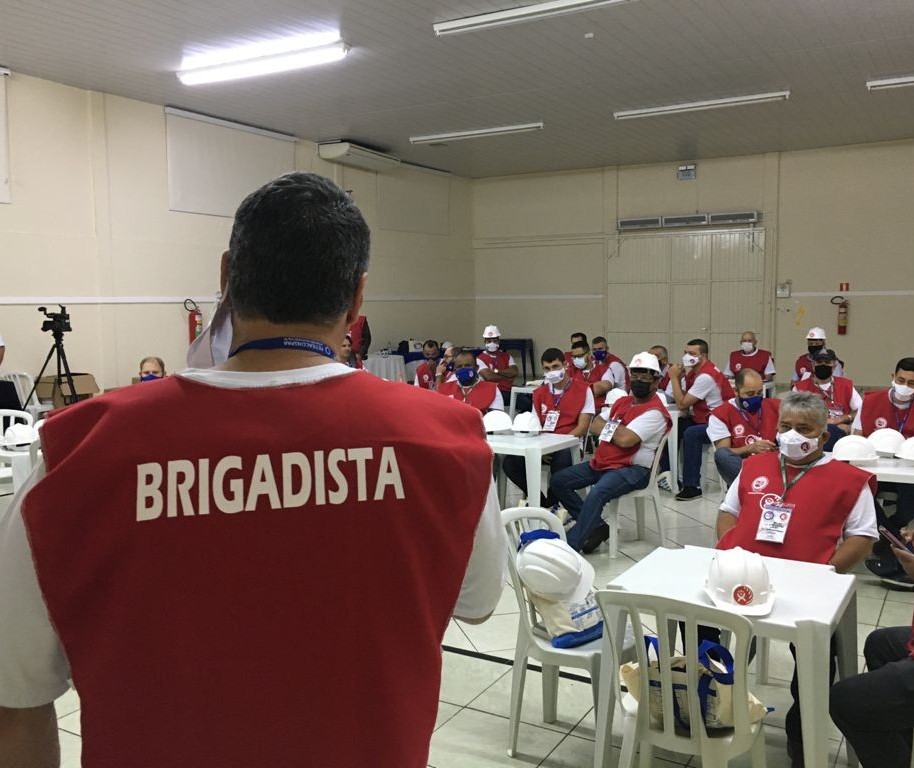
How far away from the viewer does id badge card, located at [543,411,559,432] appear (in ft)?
19.5

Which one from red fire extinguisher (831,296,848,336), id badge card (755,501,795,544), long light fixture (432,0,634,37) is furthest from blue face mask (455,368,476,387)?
red fire extinguisher (831,296,848,336)

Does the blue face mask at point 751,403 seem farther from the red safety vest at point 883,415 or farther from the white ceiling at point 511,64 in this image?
the white ceiling at point 511,64

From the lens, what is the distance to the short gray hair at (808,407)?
3.29 metres

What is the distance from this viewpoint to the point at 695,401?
7105 millimetres

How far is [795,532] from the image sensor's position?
300 centimetres

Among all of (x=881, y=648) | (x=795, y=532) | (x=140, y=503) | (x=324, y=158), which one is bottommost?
(x=881, y=648)

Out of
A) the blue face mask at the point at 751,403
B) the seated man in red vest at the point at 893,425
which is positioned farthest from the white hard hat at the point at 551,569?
the blue face mask at the point at 751,403

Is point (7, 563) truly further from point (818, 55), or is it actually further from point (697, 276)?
point (697, 276)

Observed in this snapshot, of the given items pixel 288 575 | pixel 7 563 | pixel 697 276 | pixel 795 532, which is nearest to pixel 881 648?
pixel 795 532

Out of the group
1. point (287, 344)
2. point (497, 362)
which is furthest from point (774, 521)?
point (497, 362)

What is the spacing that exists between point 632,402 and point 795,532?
7.72ft

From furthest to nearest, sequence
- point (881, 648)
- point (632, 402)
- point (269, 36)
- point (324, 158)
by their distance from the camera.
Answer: point (324, 158) → point (269, 36) → point (632, 402) → point (881, 648)

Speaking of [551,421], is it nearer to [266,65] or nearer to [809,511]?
[809,511]

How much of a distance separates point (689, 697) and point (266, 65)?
6.74 metres
